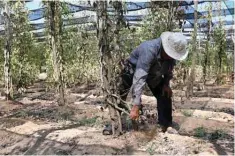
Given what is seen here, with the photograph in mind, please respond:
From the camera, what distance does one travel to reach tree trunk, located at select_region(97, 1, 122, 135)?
4422 millimetres

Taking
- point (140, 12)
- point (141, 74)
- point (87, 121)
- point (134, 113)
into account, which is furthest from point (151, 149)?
point (140, 12)

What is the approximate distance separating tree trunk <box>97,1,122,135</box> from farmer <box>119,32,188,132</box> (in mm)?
163

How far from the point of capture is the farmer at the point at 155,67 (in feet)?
12.9

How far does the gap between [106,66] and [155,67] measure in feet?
1.98

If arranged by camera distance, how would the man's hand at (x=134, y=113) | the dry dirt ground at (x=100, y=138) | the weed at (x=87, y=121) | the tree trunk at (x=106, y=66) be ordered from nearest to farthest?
the man's hand at (x=134, y=113), the dry dirt ground at (x=100, y=138), the tree trunk at (x=106, y=66), the weed at (x=87, y=121)

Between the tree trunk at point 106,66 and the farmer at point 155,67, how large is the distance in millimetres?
163

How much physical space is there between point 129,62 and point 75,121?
1.59 metres

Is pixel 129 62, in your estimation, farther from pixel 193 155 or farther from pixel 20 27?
pixel 20 27

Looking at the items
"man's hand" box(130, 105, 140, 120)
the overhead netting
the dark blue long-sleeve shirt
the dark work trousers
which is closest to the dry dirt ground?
the dark work trousers

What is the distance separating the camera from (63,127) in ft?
17.0

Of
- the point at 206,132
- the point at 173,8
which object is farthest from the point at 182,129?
the point at 173,8

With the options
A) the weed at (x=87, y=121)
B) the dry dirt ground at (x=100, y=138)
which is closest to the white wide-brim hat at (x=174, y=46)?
the dry dirt ground at (x=100, y=138)

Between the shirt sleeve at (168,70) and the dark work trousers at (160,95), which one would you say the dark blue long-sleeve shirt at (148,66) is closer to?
the shirt sleeve at (168,70)

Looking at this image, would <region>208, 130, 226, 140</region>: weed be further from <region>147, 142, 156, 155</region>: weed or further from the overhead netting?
the overhead netting
